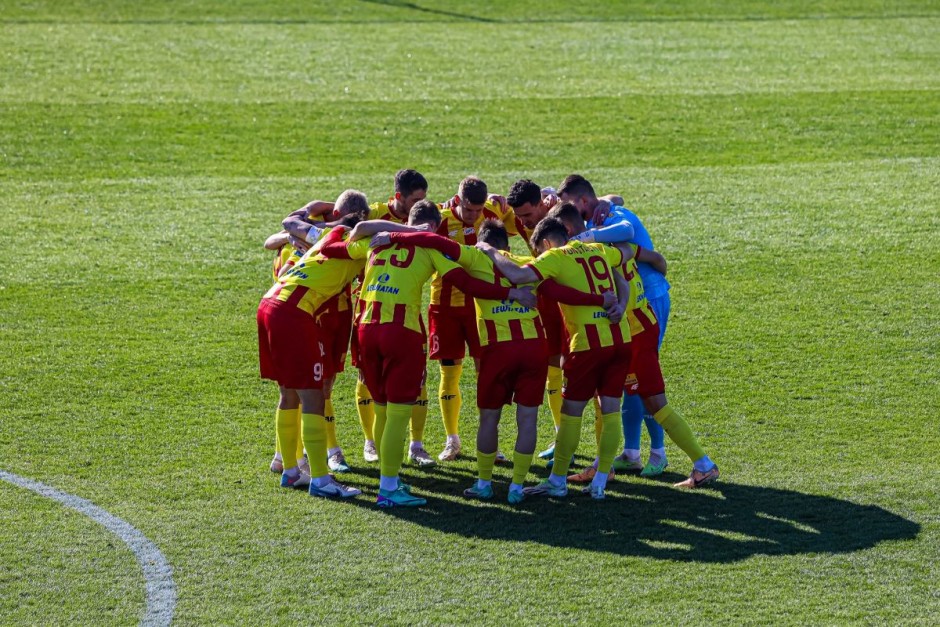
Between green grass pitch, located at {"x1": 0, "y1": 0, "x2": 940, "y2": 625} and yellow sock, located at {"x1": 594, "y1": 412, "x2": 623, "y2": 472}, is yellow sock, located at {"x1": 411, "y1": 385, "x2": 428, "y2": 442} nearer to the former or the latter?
green grass pitch, located at {"x1": 0, "y1": 0, "x2": 940, "y2": 625}

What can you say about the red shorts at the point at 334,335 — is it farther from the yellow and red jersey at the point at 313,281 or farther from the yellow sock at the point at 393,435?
the yellow sock at the point at 393,435

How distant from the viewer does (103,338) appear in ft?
37.0

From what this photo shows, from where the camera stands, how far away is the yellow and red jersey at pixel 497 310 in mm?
7633

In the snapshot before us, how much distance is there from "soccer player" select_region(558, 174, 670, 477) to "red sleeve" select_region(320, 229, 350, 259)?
1.62 metres

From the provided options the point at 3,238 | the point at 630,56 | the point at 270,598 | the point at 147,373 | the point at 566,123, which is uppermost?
the point at 630,56

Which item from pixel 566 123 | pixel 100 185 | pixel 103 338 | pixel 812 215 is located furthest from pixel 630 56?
pixel 103 338

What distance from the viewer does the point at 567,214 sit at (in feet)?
26.2

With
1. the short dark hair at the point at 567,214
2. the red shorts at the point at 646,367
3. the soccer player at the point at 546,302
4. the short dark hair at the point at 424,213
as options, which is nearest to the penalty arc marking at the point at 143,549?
the short dark hair at the point at 424,213

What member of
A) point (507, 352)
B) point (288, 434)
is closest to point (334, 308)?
point (288, 434)

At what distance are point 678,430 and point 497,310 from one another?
4.82 ft

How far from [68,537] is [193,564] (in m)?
0.93

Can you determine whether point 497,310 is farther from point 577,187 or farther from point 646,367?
point 577,187

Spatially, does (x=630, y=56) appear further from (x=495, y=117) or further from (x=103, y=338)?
(x=103, y=338)

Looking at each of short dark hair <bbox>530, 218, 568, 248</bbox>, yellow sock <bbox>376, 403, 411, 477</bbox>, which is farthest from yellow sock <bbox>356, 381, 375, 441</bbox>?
short dark hair <bbox>530, 218, 568, 248</bbox>
